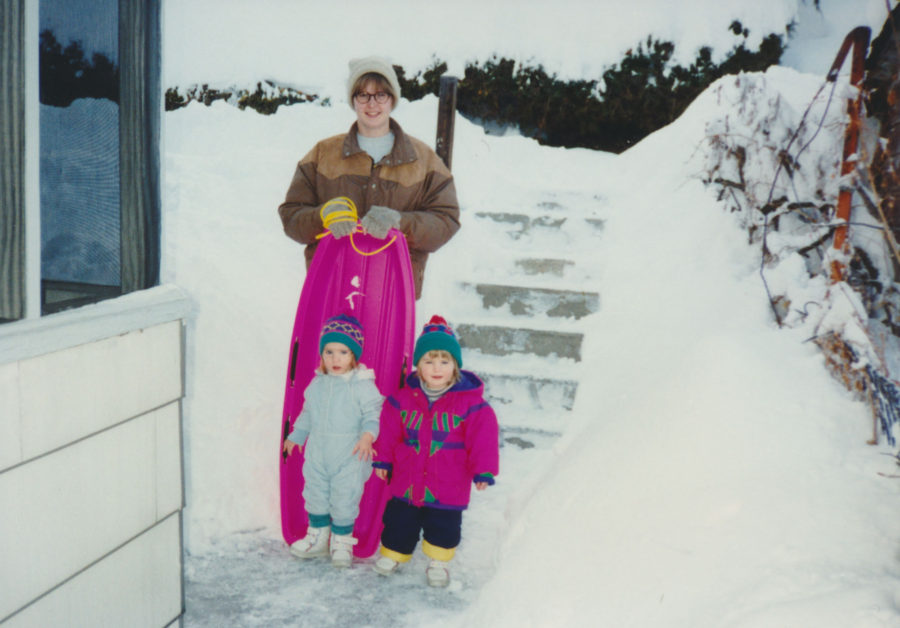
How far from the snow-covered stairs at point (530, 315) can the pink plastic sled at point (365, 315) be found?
113 cm

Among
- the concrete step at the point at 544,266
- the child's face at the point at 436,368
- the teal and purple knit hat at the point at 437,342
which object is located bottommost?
the child's face at the point at 436,368

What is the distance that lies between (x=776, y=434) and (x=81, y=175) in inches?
95.7

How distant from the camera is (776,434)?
2.78 meters

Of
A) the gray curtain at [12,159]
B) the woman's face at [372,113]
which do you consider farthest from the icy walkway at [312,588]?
the woman's face at [372,113]

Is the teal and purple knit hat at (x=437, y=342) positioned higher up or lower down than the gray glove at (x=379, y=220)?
lower down

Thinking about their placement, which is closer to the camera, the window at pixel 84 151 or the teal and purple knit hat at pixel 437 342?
the window at pixel 84 151

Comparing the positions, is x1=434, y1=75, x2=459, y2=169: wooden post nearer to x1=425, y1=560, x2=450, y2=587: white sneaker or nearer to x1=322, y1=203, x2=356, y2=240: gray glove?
x1=322, y1=203, x2=356, y2=240: gray glove

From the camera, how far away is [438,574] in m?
3.16

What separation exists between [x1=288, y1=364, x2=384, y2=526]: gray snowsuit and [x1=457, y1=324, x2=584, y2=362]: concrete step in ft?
5.41

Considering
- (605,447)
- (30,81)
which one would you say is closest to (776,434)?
(605,447)

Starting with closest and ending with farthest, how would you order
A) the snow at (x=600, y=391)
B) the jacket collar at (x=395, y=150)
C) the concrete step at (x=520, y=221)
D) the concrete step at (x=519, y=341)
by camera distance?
1. the snow at (x=600, y=391)
2. the jacket collar at (x=395, y=150)
3. the concrete step at (x=519, y=341)
4. the concrete step at (x=520, y=221)

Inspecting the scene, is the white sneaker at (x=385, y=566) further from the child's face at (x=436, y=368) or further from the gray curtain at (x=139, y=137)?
the gray curtain at (x=139, y=137)

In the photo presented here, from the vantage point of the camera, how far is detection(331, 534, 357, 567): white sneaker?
3.23 metres

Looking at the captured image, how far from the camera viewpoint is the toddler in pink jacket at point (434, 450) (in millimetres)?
3129
